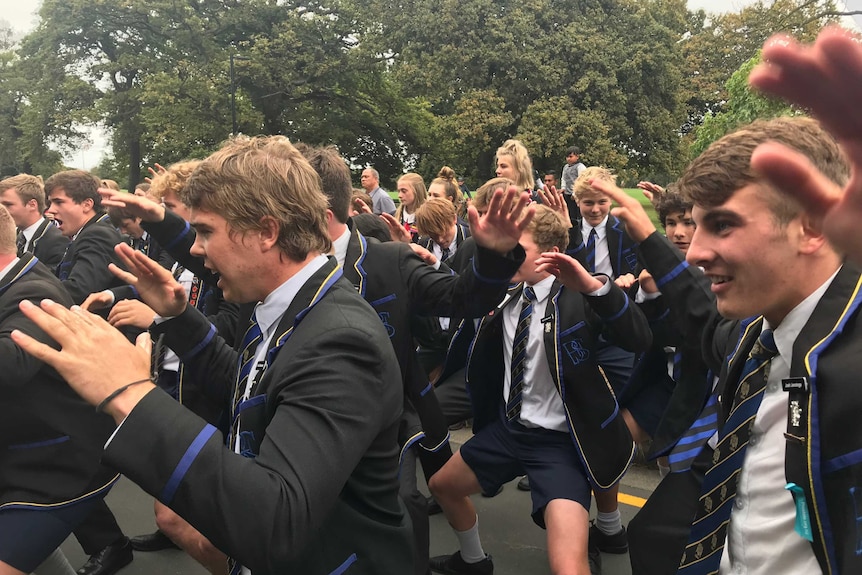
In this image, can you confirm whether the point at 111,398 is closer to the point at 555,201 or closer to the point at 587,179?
the point at 555,201

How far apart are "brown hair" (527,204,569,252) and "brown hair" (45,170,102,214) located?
3504 mm

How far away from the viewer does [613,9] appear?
28500 mm

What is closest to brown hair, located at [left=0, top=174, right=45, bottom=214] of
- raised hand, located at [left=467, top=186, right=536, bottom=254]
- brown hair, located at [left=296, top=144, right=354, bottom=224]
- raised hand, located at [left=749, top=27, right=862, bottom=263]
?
brown hair, located at [left=296, top=144, right=354, bottom=224]

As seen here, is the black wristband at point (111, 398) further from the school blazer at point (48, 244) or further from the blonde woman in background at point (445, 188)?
the blonde woman in background at point (445, 188)

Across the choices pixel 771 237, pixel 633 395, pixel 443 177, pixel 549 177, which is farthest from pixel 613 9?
pixel 771 237

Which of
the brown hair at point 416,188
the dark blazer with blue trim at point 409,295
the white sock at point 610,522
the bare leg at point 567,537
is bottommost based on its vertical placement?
the white sock at point 610,522

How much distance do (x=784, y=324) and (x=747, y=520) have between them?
0.52 meters

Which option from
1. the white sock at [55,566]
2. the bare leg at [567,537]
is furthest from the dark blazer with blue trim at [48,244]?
the bare leg at [567,537]

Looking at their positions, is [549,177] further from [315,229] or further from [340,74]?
[340,74]

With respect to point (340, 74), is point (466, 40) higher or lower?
higher

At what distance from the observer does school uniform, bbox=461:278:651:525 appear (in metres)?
2.95

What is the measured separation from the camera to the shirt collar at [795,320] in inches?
62.5

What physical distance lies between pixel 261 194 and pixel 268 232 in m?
0.11

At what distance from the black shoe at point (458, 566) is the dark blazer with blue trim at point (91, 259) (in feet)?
9.67
